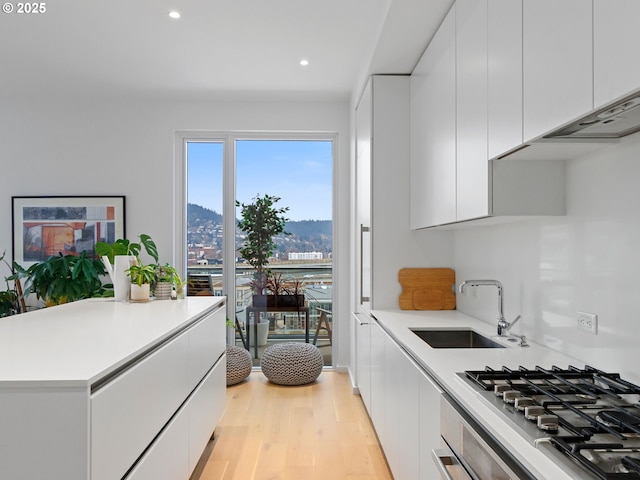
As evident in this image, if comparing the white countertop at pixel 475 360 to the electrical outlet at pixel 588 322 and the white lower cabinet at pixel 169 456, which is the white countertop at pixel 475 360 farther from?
the white lower cabinet at pixel 169 456

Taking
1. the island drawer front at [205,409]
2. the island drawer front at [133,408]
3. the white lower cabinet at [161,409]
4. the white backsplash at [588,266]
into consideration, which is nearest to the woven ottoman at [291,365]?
the island drawer front at [205,409]

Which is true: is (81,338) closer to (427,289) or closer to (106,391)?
(106,391)

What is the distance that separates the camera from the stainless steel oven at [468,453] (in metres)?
0.96

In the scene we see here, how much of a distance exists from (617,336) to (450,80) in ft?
4.49

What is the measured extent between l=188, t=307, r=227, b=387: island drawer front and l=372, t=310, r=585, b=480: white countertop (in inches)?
40.0

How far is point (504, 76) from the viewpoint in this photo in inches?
61.7

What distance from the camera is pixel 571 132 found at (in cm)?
135

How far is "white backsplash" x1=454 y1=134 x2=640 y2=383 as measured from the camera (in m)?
1.40

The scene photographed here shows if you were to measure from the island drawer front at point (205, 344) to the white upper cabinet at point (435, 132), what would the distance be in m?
1.42

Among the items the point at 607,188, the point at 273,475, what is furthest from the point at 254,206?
the point at 607,188

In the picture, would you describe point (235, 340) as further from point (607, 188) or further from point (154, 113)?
point (607, 188)

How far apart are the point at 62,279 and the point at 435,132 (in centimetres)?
355

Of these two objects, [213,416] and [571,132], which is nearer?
[571,132]

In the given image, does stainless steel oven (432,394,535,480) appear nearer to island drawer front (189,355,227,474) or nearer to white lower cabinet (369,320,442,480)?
white lower cabinet (369,320,442,480)
